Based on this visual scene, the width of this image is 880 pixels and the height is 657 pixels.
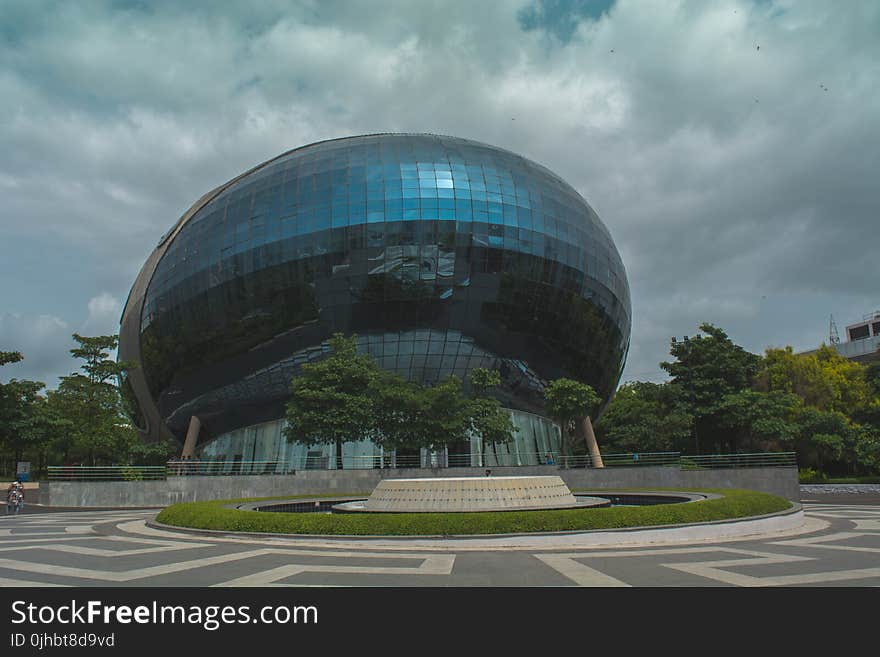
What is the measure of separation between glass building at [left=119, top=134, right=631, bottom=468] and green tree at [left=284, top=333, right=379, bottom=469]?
5826mm

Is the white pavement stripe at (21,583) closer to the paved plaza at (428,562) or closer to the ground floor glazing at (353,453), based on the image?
the paved plaza at (428,562)

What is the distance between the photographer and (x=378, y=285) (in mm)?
44844

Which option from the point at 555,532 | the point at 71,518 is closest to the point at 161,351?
the point at 71,518

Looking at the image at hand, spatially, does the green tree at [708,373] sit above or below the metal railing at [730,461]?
above

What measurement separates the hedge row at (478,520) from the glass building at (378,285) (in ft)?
84.1

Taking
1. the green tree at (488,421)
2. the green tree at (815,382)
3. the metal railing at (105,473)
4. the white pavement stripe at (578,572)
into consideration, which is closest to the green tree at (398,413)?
the green tree at (488,421)

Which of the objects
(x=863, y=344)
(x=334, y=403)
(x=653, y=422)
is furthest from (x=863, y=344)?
(x=334, y=403)

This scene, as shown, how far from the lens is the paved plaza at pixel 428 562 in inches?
416

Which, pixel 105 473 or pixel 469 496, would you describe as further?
pixel 105 473

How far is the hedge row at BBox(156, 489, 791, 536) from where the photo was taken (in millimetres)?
15734

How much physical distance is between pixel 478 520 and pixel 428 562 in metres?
3.26

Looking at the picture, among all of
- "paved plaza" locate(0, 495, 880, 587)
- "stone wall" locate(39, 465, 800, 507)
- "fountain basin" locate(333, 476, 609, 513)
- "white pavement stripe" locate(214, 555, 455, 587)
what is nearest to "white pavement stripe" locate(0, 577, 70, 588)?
"paved plaza" locate(0, 495, 880, 587)

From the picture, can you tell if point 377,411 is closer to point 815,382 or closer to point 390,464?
point 390,464

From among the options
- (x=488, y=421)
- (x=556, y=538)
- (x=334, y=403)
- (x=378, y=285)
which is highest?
(x=378, y=285)
